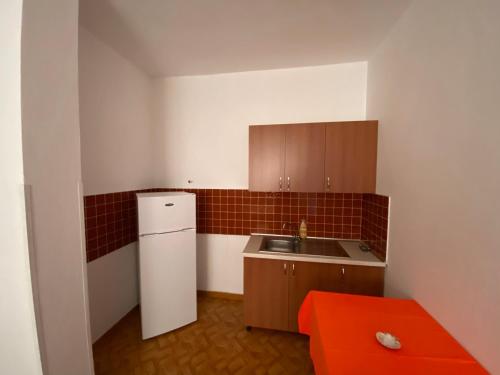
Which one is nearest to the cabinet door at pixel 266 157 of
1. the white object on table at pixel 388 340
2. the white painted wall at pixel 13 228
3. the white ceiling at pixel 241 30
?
the white ceiling at pixel 241 30

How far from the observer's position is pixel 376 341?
0.93 m

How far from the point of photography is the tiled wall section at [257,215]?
184 centimetres

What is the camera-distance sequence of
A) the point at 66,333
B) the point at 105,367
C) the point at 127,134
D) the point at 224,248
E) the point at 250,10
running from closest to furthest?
the point at 66,333
the point at 250,10
the point at 105,367
the point at 127,134
the point at 224,248

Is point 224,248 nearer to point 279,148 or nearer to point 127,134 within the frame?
point 279,148

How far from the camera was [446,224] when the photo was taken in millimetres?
1022

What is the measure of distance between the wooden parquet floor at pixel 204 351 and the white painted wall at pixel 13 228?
100 centimetres

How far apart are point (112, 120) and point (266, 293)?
2356mm

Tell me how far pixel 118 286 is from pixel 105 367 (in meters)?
0.67

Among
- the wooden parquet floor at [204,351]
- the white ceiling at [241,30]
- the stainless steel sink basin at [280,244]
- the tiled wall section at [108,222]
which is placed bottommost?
the wooden parquet floor at [204,351]

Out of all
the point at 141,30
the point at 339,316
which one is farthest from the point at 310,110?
the point at 339,316

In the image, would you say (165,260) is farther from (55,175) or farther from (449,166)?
(449,166)

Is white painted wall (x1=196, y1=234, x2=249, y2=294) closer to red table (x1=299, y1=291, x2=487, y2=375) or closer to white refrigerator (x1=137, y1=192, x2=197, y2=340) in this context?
white refrigerator (x1=137, y1=192, x2=197, y2=340)

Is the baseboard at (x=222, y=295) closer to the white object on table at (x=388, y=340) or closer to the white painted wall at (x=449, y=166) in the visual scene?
the white painted wall at (x=449, y=166)

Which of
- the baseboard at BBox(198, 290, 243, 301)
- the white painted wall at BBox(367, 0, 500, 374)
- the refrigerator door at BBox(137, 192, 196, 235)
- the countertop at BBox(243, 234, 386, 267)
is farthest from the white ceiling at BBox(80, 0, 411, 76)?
the baseboard at BBox(198, 290, 243, 301)
